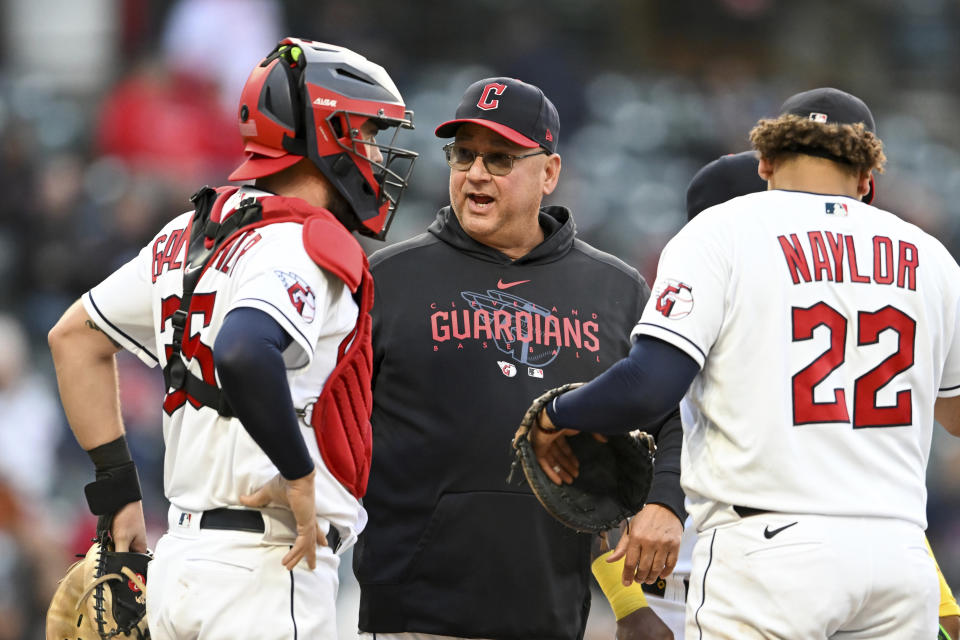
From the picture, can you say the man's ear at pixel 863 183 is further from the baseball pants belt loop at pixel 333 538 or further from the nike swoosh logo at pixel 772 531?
the baseball pants belt loop at pixel 333 538

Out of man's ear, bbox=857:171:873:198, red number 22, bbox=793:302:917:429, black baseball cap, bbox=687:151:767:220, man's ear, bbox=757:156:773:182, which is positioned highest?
man's ear, bbox=757:156:773:182

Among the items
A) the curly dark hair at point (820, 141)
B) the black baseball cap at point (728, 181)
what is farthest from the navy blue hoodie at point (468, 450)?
the curly dark hair at point (820, 141)

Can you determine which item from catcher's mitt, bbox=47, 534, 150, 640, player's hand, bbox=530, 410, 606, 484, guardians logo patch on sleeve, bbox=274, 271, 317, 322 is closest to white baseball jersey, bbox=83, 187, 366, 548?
guardians logo patch on sleeve, bbox=274, 271, 317, 322

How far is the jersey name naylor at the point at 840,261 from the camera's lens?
316cm

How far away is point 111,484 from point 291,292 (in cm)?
99

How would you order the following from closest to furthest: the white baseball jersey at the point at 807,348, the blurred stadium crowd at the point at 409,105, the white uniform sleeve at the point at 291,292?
the white uniform sleeve at the point at 291,292, the white baseball jersey at the point at 807,348, the blurred stadium crowd at the point at 409,105

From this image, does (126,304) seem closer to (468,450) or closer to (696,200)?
(468,450)

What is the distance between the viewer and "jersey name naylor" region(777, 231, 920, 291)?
10.4 feet

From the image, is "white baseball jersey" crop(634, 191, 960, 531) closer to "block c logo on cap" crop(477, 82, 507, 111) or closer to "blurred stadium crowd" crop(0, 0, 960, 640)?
"block c logo on cap" crop(477, 82, 507, 111)

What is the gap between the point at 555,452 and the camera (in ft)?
11.7

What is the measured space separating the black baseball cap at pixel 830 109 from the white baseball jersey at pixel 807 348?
24 cm

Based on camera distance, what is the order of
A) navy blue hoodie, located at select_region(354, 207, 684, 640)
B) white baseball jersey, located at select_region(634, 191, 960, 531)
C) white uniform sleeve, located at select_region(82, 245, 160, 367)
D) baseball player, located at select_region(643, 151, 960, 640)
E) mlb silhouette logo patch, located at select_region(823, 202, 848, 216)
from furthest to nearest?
baseball player, located at select_region(643, 151, 960, 640), navy blue hoodie, located at select_region(354, 207, 684, 640), white uniform sleeve, located at select_region(82, 245, 160, 367), mlb silhouette logo patch, located at select_region(823, 202, 848, 216), white baseball jersey, located at select_region(634, 191, 960, 531)

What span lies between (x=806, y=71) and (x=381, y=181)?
12.1m

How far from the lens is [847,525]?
3.08 m
